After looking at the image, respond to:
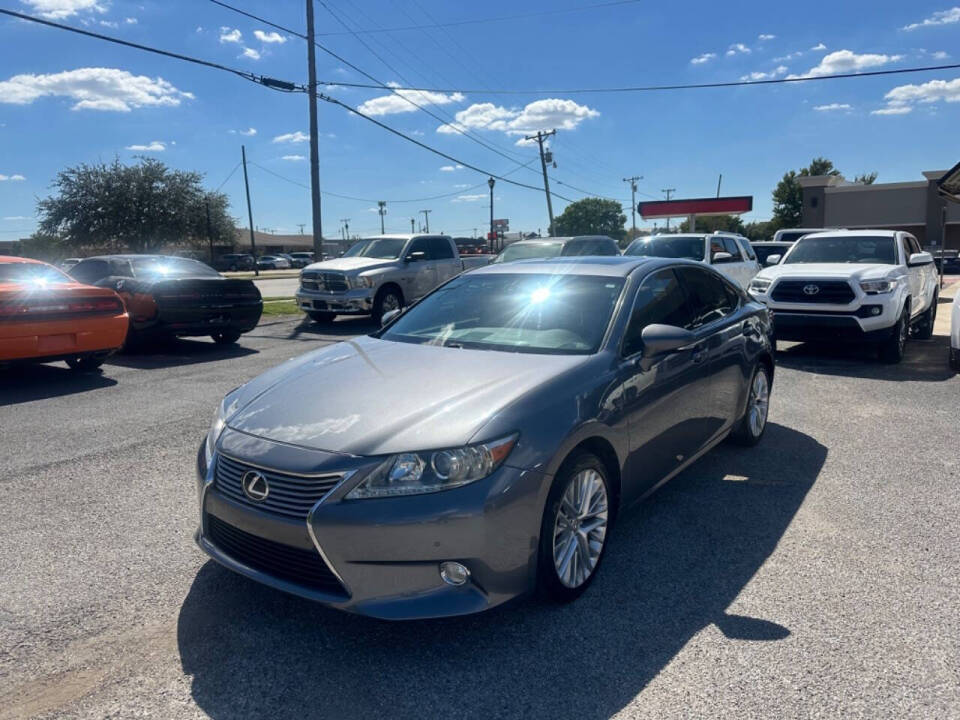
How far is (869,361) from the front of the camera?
31.9 feet

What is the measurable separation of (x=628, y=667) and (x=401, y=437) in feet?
4.18

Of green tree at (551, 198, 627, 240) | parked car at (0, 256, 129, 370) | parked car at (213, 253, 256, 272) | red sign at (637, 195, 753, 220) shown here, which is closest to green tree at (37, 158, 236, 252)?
parked car at (213, 253, 256, 272)

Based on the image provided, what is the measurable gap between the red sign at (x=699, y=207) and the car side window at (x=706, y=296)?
42.6 meters

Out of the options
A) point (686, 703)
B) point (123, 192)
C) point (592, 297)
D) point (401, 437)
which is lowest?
point (686, 703)

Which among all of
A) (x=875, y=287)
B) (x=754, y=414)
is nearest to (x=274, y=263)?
(x=875, y=287)

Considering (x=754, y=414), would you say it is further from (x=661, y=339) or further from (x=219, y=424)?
(x=219, y=424)

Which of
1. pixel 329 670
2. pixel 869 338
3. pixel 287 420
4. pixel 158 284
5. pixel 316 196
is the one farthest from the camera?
pixel 316 196

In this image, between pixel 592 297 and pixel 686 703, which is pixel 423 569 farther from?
pixel 592 297

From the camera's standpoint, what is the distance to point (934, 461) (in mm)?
5242

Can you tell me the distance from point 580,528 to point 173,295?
343 inches

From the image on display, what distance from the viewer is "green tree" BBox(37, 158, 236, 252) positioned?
156ft

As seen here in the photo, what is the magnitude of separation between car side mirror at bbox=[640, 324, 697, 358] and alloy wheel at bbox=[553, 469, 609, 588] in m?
0.79

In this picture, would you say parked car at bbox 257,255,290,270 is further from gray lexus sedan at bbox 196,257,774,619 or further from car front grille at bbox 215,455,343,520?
car front grille at bbox 215,455,343,520

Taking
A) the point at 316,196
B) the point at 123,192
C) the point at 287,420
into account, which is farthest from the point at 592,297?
the point at 123,192
